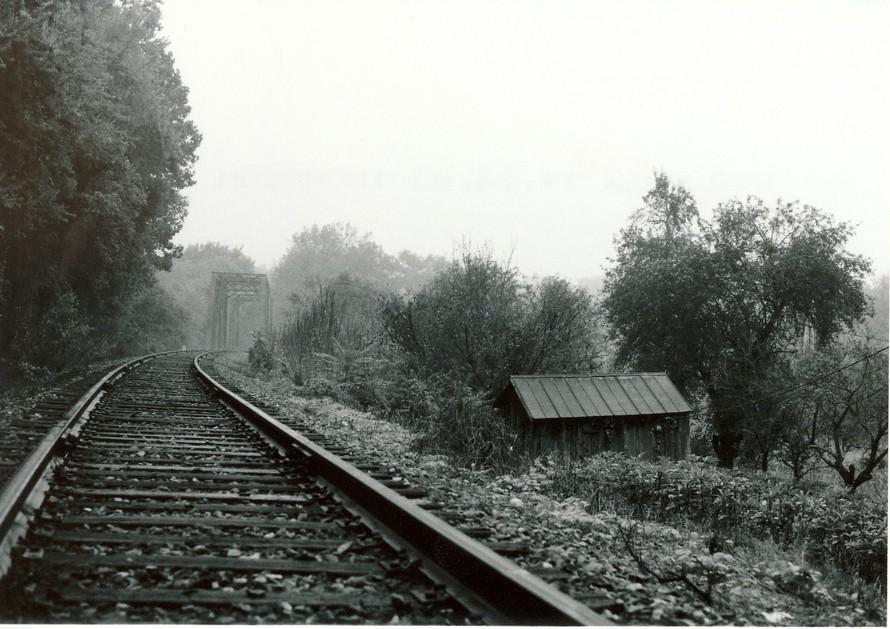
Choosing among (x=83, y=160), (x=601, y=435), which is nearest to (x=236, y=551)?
(x=601, y=435)

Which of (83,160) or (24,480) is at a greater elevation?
(83,160)

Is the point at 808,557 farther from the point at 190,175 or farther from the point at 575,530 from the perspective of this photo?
the point at 190,175

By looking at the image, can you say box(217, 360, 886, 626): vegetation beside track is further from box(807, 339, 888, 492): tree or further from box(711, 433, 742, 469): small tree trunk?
box(711, 433, 742, 469): small tree trunk

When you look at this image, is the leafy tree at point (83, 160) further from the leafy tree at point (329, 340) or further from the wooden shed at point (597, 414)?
the wooden shed at point (597, 414)

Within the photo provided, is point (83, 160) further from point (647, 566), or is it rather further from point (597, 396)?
point (647, 566)

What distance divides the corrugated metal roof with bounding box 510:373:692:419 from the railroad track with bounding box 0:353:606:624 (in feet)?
24.0

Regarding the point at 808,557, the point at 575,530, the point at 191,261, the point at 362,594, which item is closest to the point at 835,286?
the point at 808,557

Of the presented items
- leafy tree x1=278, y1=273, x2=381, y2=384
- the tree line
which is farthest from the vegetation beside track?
leafy tree x1=278, y1=273, x2=381, y2=384

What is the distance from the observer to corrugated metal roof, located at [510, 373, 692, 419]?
12.2m

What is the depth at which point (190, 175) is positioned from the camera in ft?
90.3

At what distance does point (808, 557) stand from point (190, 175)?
25.4 metres

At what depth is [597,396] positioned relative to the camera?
522 inches

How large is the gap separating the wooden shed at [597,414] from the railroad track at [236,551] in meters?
7.35

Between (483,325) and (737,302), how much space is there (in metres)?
15.2
